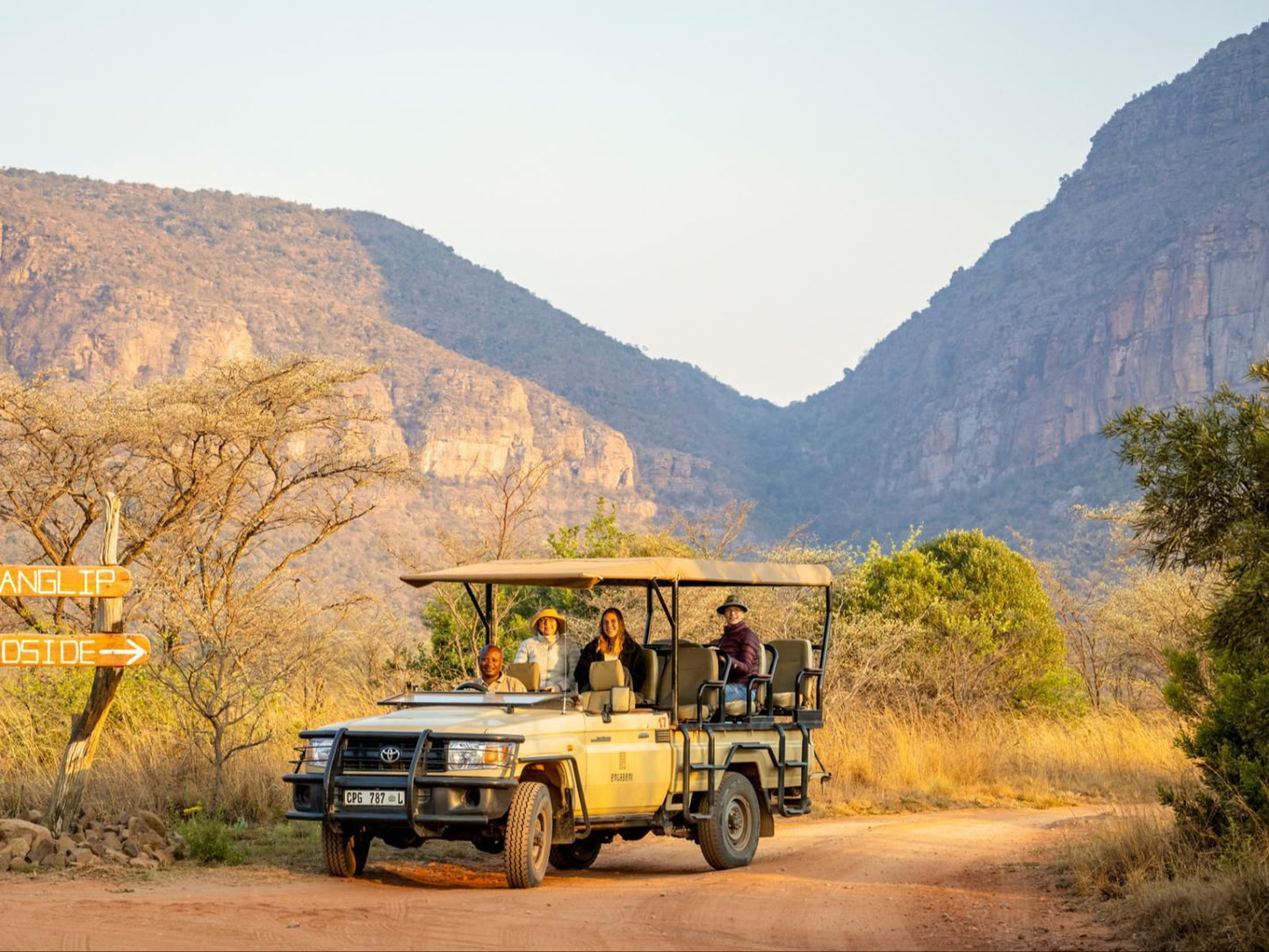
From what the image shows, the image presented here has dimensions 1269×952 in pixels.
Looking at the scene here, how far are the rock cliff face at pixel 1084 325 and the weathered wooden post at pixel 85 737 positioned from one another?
Answer: 8590 cm

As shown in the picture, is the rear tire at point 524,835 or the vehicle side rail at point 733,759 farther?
the vehicle side rail at point 733,759

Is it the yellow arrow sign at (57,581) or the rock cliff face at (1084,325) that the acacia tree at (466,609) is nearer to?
the yellow arrow sign at (57,581)

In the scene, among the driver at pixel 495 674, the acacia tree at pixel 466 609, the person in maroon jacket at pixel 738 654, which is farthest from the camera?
the acacia tree at pixel 466 609

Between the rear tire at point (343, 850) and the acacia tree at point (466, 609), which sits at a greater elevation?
the acacia tree at point (466, 609)

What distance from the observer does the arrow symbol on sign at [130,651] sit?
485 inches

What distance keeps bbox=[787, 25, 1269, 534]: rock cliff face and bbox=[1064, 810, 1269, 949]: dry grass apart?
8510 centimetres

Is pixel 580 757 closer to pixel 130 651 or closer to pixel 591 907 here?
pixel 591 907

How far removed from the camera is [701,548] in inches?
1046

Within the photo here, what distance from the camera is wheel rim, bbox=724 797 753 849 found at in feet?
40.0

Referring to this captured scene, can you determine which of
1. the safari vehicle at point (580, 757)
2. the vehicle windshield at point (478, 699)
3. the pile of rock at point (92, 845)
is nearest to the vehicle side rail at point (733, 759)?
the safari vehicle at point (580, 757)

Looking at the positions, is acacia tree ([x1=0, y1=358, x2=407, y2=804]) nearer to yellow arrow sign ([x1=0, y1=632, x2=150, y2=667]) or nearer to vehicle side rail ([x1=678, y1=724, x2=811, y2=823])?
yellow arrow sign ([x1=0, y1=632, x2=150, y2=667])

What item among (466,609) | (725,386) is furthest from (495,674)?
(725,386)

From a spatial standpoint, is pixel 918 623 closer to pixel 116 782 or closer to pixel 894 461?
pixel 116 782

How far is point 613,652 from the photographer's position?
12312mm
